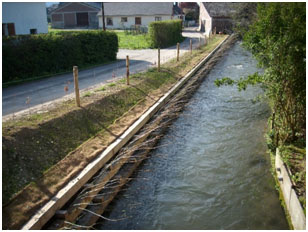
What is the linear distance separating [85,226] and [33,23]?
912 inches

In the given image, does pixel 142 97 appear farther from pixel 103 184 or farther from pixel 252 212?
pixel 252 212

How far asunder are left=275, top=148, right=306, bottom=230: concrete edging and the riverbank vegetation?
0.13 m

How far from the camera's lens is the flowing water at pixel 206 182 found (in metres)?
6.17

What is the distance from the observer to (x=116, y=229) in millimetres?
5961

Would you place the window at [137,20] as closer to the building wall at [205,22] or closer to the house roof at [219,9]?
the building wall at [205,22]

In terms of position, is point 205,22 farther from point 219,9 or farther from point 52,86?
point 52,86

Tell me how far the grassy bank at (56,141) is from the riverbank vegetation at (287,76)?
4130 millimetres

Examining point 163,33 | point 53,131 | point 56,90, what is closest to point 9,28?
point 163,33

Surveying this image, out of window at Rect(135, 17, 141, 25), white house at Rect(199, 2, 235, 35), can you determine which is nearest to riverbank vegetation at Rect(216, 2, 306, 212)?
white house at Rect(199, 2, 235, 35)

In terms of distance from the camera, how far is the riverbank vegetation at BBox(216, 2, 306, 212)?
21.9ft

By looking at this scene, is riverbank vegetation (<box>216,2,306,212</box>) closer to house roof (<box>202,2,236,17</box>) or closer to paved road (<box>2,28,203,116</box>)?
paved road (<box>2,28,203,116</box>)

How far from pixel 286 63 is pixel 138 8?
154 feet

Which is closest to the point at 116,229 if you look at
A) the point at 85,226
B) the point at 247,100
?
the point at 85,226

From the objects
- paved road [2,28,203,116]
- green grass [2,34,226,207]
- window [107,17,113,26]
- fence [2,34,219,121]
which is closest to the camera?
green grass [2,34,226,207]
